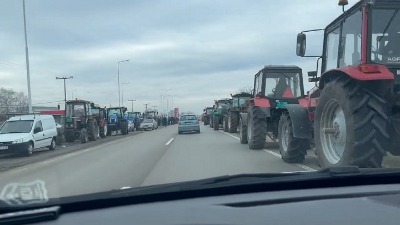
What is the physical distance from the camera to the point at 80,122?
32.1m

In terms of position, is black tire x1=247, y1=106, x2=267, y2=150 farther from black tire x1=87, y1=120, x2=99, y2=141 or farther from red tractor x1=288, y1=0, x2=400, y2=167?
black tire x1=87, y1=120, x2=99, y2=141

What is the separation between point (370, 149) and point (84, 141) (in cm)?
2449

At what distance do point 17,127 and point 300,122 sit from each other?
15.2m

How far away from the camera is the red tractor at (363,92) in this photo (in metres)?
7.63

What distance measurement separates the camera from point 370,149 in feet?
25.1

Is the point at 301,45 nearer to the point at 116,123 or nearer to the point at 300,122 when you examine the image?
the point at 300,122

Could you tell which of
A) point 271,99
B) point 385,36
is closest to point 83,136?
point 271,99

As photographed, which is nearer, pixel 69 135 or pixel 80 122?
pixel 69 135

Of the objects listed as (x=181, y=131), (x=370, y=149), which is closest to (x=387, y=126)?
(x=370, y=149)

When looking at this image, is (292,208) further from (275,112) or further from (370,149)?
(275,112)

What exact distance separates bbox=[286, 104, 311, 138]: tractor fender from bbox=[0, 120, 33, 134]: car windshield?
14080mm

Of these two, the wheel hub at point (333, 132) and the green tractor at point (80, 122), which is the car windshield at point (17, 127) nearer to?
the green tractor at point (80, 122)

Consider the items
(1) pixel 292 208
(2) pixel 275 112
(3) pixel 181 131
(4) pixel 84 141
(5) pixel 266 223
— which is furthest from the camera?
(3) pixel 181 131

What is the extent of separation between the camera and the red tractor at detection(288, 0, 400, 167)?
25.0ft
